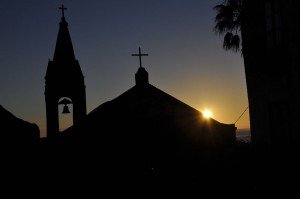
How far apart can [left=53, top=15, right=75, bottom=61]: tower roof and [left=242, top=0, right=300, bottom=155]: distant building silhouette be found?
40.3 feet

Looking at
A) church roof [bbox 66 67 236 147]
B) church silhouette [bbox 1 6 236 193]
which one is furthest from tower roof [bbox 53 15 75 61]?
church roof [bbox 66 67 236 147]

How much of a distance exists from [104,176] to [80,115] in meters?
5.66

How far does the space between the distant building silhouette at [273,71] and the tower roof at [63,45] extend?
40.3 ft

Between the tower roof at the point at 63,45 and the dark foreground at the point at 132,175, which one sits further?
the tower roof at the point at 63,45

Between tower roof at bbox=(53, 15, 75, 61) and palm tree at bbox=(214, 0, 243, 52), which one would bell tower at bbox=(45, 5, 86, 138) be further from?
palm tree at bbox=(214, 0, 243, 52)

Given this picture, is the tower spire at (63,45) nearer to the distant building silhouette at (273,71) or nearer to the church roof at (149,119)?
Answer: the church roof at (149,119)

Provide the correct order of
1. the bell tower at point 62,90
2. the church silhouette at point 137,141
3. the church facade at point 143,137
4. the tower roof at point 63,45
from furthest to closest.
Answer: the tower roof at point 63,45 → the bell tower at point 62,90 → the church facade at point 143,137 → the church silhouette at point 137,141

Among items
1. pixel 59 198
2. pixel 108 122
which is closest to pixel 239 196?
pixel 59 198

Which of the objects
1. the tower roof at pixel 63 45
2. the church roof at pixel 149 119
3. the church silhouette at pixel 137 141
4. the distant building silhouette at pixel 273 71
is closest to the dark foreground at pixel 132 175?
the church silhouette at pixel 137 141

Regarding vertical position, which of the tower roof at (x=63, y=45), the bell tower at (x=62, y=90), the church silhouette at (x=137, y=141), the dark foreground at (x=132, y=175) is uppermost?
the tower roof at (x=63, y=45)

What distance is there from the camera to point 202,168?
18.4 metres

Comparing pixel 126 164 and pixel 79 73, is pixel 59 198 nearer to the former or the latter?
pixel 126 164

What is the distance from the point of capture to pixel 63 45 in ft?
79.4

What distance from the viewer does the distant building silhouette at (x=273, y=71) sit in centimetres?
1177
